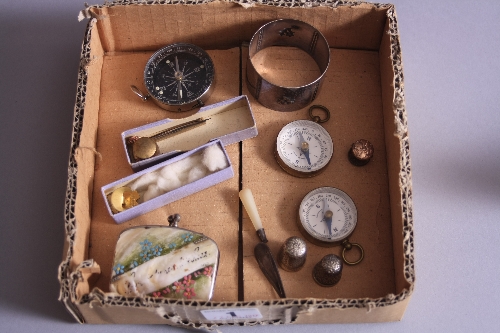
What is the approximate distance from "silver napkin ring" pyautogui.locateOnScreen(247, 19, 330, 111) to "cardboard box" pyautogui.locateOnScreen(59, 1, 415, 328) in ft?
0.08

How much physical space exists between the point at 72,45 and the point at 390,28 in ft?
2.87

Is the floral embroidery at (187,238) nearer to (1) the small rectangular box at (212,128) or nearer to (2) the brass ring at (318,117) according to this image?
(1) the small rectangular box at (212,128)

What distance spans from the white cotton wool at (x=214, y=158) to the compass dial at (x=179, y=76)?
15 centimetres

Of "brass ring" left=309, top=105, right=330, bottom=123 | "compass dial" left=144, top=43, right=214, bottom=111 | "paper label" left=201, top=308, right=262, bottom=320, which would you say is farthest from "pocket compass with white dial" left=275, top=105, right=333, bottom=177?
"paper label" left=201, top=308, right=262, bottom=320

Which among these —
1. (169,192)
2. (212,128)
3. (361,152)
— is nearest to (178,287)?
(169,192)

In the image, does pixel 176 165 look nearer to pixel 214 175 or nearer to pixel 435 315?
pixel 214 175

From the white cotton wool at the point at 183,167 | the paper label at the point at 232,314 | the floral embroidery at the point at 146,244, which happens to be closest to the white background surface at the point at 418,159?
the paper label at the point at 232,314

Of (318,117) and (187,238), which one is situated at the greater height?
(318,117)

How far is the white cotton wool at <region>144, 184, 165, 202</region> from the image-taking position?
1.45 meters

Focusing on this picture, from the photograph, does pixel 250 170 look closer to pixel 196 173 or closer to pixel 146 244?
pixel 196 173

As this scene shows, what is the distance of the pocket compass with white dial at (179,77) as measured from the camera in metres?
1.56

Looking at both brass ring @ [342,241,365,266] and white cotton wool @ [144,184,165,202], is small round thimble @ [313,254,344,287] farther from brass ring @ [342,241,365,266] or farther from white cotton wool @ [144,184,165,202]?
white cotton wool @ [144,184,165,202]

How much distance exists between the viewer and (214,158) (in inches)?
57.5

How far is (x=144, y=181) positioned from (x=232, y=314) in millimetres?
380
